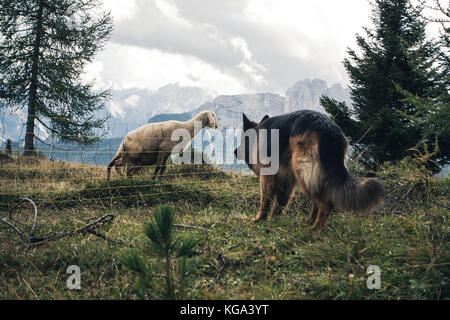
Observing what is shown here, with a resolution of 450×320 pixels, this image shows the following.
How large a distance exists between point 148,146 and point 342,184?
Result: 5693 mm

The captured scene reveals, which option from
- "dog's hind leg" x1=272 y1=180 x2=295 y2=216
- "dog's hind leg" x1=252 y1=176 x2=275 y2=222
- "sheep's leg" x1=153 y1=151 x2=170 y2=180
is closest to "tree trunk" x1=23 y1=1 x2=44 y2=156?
"sheep's leg" x1=153 y1=151 x2=170 y2=180

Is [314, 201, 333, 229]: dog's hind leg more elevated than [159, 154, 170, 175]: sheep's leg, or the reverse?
[159, 154, 170, 175]: sheep's leg

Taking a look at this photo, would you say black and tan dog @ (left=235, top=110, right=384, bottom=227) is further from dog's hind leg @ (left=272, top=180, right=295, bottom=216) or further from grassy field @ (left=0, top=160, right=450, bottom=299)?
grassy field @ (left=0, top=160, right=450, bottom=299)

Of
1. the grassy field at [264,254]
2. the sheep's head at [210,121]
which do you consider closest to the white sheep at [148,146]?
the sheep's head at [210,121]

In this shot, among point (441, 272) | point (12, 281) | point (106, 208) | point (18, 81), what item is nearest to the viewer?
point (441, 272)

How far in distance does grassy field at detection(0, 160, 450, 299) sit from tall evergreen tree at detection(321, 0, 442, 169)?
19.1ft

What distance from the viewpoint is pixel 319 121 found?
300cm

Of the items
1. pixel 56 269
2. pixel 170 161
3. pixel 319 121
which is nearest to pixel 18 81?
pixel 170 161

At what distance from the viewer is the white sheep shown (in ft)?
23.9

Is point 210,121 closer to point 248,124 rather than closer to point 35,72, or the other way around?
point 248,124

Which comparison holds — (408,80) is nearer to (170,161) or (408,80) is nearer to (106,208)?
(170,161)

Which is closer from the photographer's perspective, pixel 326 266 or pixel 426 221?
pixel 326 266

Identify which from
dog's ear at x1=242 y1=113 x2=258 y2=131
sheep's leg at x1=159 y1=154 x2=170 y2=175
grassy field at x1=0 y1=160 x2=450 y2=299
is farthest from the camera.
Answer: sheep's leg at x1=159 y1=154 x2=170 y2=175

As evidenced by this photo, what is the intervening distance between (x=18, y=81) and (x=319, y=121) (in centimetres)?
1310
